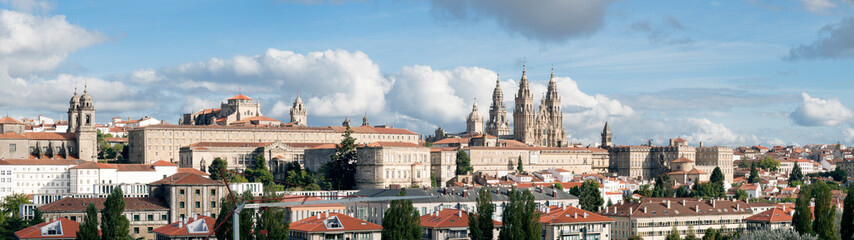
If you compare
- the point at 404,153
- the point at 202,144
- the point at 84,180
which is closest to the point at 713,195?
the point at 404,153

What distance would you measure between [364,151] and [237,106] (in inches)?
1811

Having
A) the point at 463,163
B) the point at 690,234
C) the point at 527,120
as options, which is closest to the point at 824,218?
the point at 690,234

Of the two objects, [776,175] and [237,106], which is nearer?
[237,106]

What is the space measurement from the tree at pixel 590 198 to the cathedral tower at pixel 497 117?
2861 inches

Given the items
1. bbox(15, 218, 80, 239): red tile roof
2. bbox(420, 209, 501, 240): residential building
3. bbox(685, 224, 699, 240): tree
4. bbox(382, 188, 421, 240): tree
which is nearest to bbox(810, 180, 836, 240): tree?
bbox(685, 224, 699, 240): tree

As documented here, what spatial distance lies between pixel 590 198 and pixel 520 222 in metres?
41.2

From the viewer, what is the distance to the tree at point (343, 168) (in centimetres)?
10894

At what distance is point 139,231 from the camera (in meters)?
74.4

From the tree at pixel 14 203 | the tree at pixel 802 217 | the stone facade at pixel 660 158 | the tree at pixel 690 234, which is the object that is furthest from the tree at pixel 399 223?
the stone facade at pixel 660 158

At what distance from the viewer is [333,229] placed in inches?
2559

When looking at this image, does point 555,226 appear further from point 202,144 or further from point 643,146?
point 643,146

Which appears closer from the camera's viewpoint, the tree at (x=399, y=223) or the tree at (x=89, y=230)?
the tree at (x=89, y=230)

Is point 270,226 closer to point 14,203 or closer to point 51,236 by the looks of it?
point 51,236

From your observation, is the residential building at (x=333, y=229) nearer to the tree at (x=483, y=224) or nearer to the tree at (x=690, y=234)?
the tree at (x=483, y=224)
